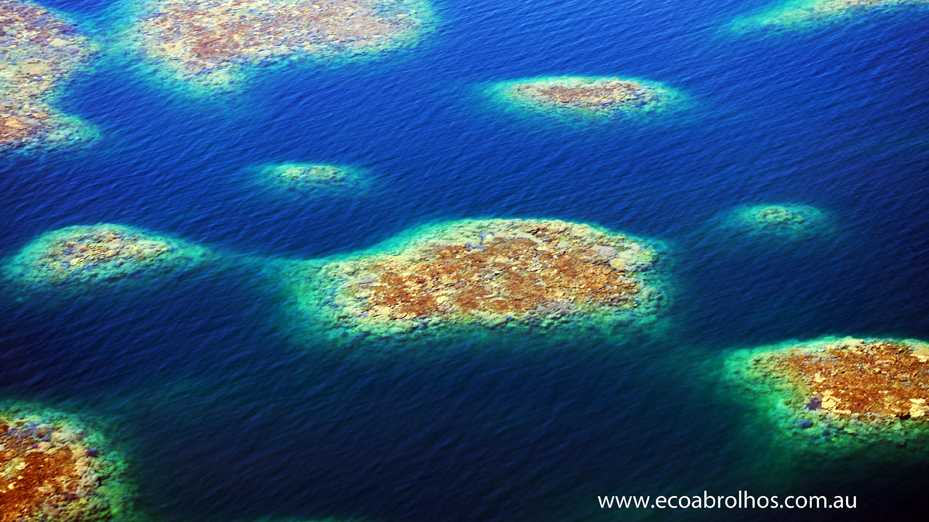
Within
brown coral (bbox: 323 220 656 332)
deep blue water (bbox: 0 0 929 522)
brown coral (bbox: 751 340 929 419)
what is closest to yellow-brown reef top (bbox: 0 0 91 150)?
deep blue water (bbox: 0 0 929 522)

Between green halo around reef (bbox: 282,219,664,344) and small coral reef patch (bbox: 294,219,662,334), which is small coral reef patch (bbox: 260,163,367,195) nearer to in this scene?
green halo around reef (bbox: 282,219,664,344)

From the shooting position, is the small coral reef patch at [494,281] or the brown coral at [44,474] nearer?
the brown coral at [44,474]

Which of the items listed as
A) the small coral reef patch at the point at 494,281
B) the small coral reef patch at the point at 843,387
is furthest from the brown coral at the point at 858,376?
the small coral reef patch at the point at 494,281

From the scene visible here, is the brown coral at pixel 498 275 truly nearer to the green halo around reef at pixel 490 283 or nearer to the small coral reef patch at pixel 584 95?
the green halo around reef at pixel 490 283

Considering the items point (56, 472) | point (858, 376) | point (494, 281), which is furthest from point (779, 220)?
point (56, 472)

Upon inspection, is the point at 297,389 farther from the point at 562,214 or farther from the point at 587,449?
the point at 562,214

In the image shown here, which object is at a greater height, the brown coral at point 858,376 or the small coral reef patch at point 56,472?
the brown coral at point 858,376

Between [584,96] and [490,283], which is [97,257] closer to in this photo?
[490,283]
